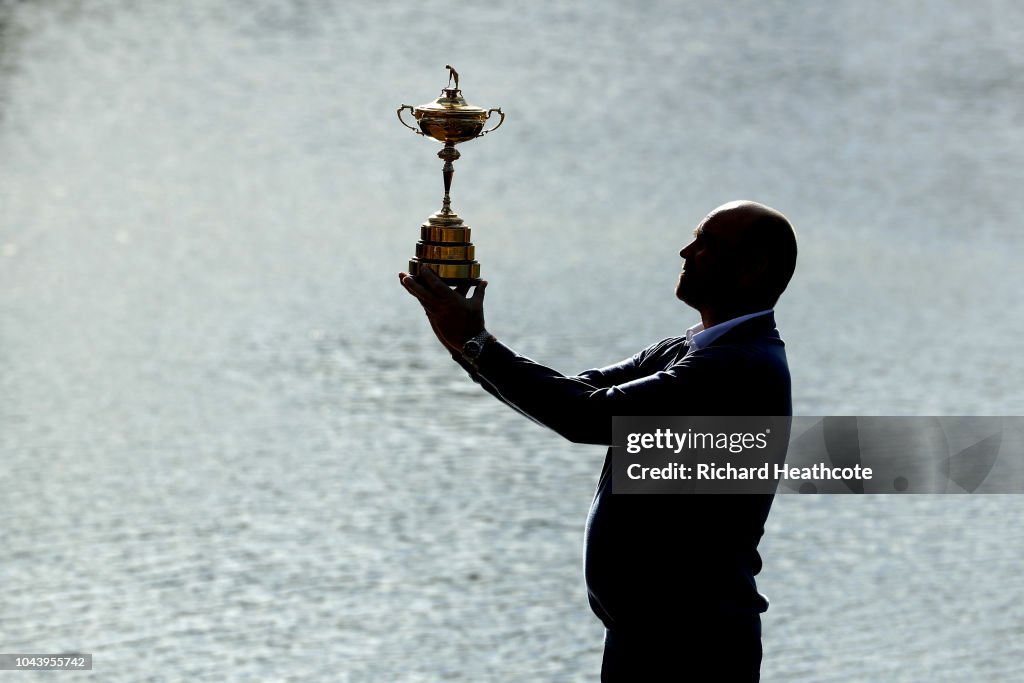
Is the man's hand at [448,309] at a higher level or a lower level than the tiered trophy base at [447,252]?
lower

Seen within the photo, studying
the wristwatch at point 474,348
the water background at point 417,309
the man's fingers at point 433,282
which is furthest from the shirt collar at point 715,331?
the water background at point 417,309

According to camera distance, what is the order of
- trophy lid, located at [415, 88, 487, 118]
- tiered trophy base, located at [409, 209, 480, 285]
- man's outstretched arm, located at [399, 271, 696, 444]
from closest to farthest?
man's outstretched arm, located at [399, 271, 696, 444]
tiered trophy base, located at [409, 209, 480, 285]
trophy lid, located at [415, 88, 487, 118]

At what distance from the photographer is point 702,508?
3.86 meters

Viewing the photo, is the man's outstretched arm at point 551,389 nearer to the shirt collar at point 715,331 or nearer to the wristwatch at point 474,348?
the wristwatch at point 474,348

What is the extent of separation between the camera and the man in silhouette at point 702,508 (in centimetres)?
379

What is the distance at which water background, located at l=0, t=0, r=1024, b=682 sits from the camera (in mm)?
11094

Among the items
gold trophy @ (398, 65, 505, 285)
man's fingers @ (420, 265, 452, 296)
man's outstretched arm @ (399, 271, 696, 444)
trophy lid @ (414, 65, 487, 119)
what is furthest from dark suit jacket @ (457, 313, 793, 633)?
trophy lid @ (414, 65, 487, 119)

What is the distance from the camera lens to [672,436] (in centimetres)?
380

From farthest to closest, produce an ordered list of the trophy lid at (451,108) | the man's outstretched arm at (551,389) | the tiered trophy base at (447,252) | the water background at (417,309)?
the water background at (417,309)
the trophy lid at (451,108)
the tiered trophy base at (447,252)
the man's outstretched arm at (551,389)

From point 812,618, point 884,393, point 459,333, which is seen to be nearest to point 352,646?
point 812,618

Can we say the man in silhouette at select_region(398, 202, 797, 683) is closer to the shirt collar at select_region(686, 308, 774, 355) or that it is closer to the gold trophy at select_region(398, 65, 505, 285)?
the shirt collar at select_region(686, 308, 774, 355)

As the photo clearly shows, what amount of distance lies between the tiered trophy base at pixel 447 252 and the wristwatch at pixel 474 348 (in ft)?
0.73

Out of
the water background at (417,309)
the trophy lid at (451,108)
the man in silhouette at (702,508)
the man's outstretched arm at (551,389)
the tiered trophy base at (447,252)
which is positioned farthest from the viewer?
the water background at (417,309)

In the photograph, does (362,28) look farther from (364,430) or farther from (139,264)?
(364,430)
